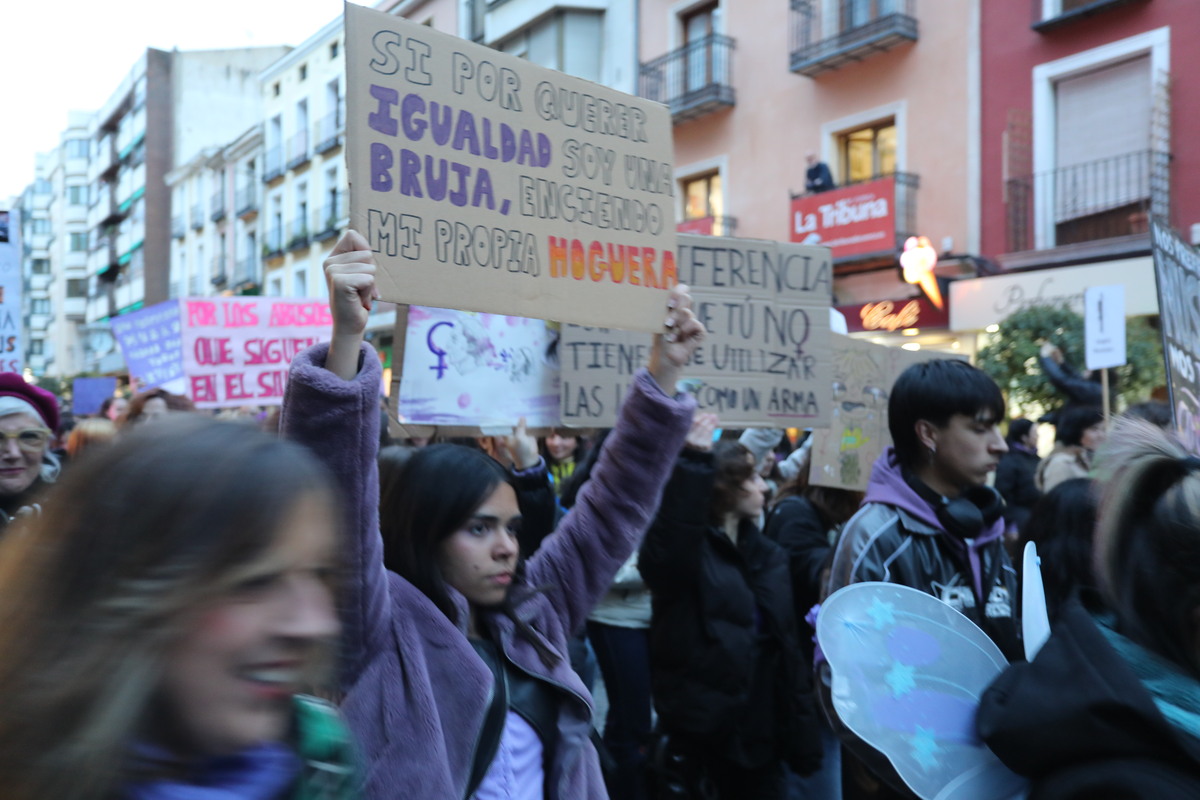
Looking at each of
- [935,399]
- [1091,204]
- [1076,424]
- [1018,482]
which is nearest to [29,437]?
[935,399]

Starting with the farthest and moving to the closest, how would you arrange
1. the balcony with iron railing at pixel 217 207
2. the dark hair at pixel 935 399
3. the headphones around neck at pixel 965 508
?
1. the balcony with iron railing at pixel 217 207
2. the dark hair at pixel 935 399
3. the headphones around neck at pixel 965 508

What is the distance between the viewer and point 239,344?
7.87m

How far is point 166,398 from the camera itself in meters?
5.90

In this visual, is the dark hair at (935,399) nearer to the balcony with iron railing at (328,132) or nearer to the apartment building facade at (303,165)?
the apartment building facade at (303,165)

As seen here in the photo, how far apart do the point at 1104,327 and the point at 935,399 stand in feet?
15.0

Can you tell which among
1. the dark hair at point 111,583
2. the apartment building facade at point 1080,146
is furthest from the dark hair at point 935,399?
the apartment building facade at point 1080,146

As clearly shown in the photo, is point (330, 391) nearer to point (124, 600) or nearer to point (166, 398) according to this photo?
point (124, 600)

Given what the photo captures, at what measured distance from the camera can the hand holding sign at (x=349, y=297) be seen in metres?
1.79

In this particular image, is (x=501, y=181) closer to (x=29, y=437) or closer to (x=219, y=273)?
(x=29, y=437)

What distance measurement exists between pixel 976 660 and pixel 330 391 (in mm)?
1093

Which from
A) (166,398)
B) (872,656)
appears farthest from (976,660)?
(166,398)

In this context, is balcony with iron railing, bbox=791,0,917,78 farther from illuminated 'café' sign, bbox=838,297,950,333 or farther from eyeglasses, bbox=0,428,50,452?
eyeglasses, bbox=0,428,50,452

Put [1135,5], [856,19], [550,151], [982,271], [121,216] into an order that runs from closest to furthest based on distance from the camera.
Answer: [550,151], [1135,5], [982,271], [856,19], [121,216]

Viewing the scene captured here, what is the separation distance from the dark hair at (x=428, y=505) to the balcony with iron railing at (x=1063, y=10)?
12898 millimetres
